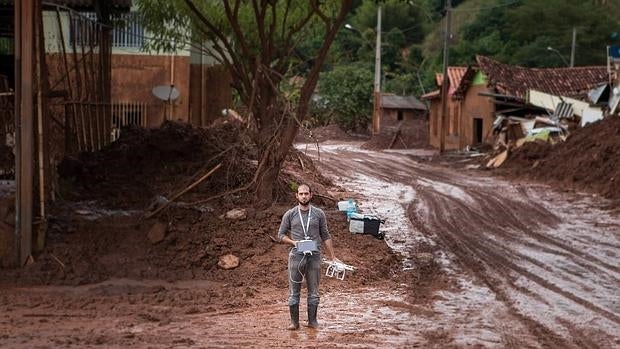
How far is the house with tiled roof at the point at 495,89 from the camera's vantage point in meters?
40.3

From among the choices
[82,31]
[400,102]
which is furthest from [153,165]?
[400,102]

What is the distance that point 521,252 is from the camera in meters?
15.4

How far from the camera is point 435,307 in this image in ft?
37.2

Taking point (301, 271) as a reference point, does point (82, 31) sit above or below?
above

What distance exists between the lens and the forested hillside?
5656 cm

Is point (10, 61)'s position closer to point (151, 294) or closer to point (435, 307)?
point (151, 294)

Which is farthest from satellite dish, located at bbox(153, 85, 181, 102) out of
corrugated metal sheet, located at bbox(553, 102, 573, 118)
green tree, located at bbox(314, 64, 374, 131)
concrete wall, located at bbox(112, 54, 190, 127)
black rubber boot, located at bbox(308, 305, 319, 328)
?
green tree, located at bbox(314, 64, 374, 131)

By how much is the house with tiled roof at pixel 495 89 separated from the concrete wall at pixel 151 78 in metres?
18.0

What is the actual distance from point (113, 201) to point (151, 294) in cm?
392

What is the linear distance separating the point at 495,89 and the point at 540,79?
3.14 meters

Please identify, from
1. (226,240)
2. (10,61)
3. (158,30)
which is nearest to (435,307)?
(226,240)

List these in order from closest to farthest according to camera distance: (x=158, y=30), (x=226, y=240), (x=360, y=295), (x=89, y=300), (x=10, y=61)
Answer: (x=89, y=300) → (x=360, y=295) → (x=226, y=240) → (x=158, y=30) → (x=10, y=61)

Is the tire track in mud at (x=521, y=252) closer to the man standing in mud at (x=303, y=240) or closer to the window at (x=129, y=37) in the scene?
the man standing in mud at (x=303, y=240)

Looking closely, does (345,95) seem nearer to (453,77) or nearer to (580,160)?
(453,77)
